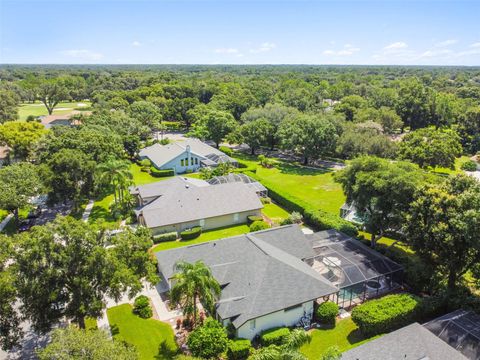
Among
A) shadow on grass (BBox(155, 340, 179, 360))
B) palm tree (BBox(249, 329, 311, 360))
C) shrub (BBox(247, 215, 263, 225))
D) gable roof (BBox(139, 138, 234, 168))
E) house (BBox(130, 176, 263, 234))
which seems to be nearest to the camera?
palm tree (BBox(249, 329, 311, 360))

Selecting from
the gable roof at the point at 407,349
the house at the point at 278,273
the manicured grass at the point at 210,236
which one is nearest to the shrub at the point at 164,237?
the manicured grass at the point at 210,236

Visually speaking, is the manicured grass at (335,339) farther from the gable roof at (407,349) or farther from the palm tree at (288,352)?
the palm tree at (288,352)

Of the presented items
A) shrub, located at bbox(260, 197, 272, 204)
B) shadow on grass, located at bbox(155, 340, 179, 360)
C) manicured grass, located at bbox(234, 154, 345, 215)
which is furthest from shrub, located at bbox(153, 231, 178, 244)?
manicured grass, located at bbox(234, 154, 345, 215)

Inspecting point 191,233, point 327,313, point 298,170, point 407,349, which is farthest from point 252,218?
point 298,170

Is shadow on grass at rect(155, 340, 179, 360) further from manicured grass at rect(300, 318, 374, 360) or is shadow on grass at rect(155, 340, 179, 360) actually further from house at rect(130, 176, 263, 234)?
house at rect(130, 176, 263, 234)

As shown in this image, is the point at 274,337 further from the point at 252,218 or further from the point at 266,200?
the point at 266,200

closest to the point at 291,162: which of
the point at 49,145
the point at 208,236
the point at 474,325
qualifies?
the point at 208,236
